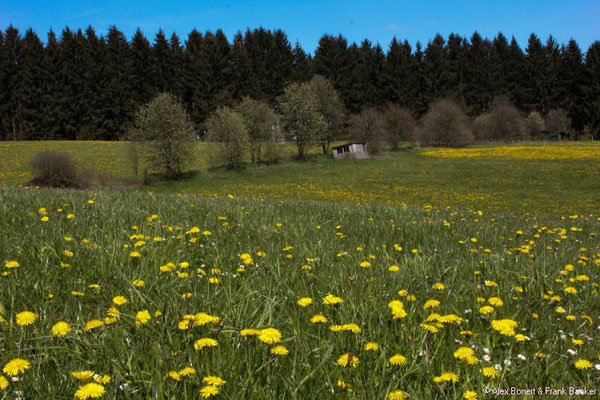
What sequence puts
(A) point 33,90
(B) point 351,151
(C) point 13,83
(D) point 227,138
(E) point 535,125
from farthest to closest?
(E) point 535,125
(C) point 13,83
(A) point 33,90
(B) point 351,151
(D) point 227,138

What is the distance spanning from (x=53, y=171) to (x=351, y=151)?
34.8m

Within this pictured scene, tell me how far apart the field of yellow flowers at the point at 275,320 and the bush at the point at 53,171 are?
1183 inches

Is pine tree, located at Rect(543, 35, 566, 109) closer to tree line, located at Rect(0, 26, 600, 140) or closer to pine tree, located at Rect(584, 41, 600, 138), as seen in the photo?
tree line, located at Rect(0, 26, 600, 140)

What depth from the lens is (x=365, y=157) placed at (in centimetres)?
5353

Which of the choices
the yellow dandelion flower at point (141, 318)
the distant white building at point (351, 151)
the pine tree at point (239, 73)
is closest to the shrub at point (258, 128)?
the distant white building at point (351, 151)

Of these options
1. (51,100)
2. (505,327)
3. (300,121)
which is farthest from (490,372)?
(51,100)

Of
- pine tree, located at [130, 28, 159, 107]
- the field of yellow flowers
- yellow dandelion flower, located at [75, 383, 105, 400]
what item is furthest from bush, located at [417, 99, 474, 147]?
yellow dandelion flower, located at [75, 383, 105, 400]

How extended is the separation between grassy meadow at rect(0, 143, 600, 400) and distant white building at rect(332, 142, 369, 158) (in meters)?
46.6

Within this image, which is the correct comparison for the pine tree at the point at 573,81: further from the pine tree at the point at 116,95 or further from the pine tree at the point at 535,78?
the pine tree at the point at 116,95

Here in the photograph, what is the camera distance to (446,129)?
216ft

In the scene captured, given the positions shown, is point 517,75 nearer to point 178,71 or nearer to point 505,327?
point 178,71

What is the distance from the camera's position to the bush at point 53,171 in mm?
30938

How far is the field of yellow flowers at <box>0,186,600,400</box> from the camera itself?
5.20 feet

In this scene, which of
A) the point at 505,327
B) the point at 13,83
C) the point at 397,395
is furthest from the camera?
the point at 13,83
